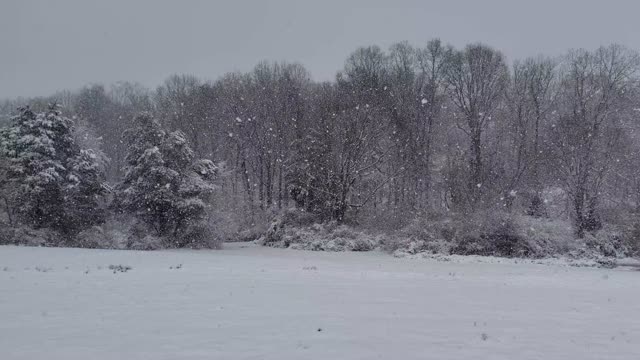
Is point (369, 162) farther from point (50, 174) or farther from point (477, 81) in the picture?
point (50, 174)

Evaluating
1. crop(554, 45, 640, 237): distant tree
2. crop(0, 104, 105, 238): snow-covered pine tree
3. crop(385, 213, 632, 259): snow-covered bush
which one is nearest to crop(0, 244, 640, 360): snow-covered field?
crop(385, 213, 632, 259): snow-covered bush

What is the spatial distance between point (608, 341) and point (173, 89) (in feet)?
210

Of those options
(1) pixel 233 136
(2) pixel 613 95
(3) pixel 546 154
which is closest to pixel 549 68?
(2) pixel 613 95

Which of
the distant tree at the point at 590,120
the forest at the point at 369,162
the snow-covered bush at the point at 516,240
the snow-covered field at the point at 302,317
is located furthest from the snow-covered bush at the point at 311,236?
the snow-covered field at the point at 302,317

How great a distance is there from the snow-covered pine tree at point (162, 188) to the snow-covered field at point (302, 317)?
64.4 feet

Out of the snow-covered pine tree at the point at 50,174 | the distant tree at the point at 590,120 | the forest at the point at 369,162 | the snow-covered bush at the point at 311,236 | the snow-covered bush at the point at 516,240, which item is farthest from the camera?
the snow-covered bush at the point at 311,236

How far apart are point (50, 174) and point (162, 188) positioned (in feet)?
21.6

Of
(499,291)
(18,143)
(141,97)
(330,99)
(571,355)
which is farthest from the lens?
(141,97)

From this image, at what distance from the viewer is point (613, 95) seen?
45.7 metres

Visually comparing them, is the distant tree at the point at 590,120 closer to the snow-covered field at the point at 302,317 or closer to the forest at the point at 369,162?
the forest at the point at 369,162

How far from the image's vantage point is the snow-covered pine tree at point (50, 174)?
35.1 m

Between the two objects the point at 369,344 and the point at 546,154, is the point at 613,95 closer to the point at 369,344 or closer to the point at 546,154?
the point at 546,154

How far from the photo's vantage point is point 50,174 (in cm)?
3509

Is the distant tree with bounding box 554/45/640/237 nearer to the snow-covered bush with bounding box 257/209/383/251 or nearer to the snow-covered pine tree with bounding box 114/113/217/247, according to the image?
the snow-covered bush with bounding box 257/209/383/251
